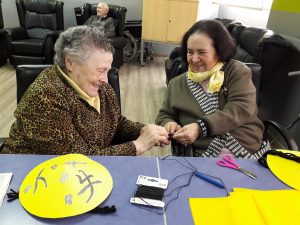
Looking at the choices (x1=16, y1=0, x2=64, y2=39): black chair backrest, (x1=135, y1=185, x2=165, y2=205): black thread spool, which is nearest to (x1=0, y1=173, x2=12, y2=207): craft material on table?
(x1=135, y1=185, x2=165, y2=205): black thread spool

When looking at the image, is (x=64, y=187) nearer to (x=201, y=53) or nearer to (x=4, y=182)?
(x=4, y=182)

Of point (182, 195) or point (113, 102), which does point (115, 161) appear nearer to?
point (182, 195)

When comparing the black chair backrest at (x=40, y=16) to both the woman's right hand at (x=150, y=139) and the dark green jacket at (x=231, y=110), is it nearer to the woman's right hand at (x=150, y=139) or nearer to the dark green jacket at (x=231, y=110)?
the dark green jacket at (x=231, y=110)

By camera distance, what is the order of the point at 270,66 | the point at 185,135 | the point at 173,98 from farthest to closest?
the point at 270,66
the point at 173,98
the point at 185,135

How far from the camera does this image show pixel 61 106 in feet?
3.47

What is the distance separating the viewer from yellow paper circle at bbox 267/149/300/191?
97cm

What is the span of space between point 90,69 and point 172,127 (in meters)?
0.56

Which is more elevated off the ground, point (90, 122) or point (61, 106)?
point (61, 106)

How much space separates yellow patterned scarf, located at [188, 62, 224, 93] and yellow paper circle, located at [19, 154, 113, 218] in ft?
2.61

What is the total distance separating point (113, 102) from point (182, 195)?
639mm

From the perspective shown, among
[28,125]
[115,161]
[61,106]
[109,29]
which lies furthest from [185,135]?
[109,29]

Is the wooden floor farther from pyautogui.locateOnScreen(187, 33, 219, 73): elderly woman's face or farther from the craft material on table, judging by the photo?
the craft material on table

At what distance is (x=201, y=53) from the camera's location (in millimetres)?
1489

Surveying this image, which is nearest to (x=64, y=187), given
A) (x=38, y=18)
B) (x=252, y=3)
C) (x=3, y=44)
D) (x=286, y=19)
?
(x=286, y=19)
